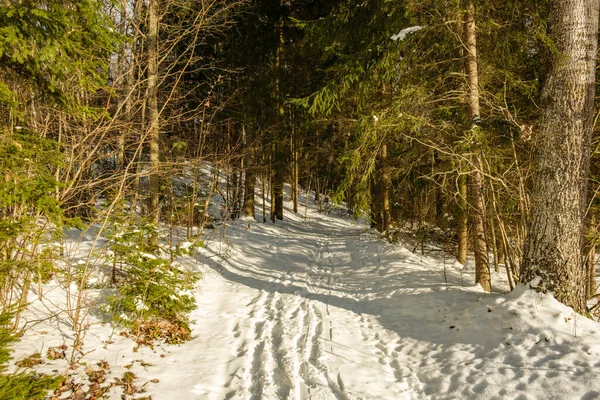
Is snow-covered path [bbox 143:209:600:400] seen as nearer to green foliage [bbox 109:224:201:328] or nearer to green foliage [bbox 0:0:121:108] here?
green foliage [bbox 109:224:201:328]

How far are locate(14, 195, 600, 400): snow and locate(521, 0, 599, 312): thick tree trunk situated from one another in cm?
45

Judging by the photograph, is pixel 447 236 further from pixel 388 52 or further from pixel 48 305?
pixel 48 305

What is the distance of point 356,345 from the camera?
16.6 feet

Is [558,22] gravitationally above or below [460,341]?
above

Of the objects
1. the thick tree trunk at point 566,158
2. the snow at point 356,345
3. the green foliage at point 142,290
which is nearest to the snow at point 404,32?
the thick tree trunk at point 566,158

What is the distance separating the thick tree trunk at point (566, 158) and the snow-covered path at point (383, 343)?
461mm

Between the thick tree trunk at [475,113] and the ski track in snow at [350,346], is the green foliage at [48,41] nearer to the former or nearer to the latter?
the ski track in snow at [350,346]

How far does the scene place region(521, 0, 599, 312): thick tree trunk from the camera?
15.1 feet

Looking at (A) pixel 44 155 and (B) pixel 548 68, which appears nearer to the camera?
(A) pixel 44 155

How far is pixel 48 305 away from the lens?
5305 mm

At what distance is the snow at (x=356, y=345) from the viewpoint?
3826 millimetres

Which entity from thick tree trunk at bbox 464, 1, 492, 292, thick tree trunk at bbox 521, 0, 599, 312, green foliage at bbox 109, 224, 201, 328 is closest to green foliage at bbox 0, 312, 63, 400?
green foliage at bbox 109, 224, 201, 328

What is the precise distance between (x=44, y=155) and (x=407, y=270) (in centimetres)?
733

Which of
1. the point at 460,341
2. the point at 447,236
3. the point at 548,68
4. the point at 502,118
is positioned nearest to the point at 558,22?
the point at 548,68
